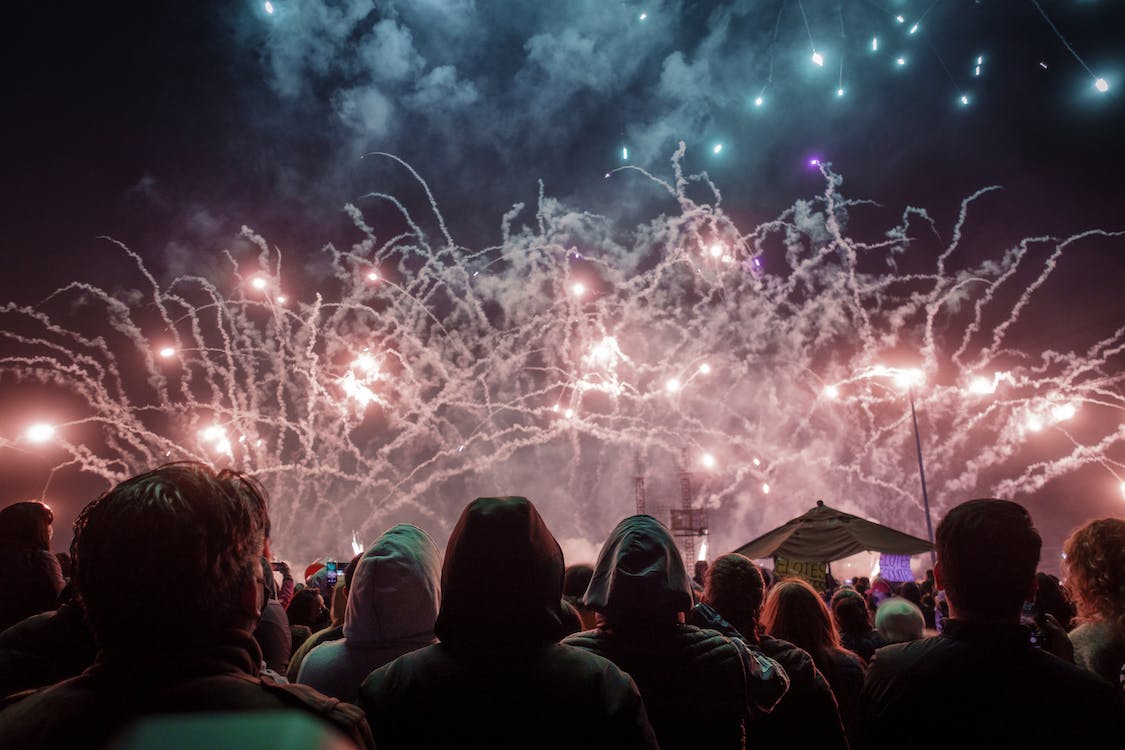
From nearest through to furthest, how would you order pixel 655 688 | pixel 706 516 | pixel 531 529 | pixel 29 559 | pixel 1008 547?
pixel 531 529, pixel 1008 547, pixel 655 688, pixel 29 559, pixel 706 516

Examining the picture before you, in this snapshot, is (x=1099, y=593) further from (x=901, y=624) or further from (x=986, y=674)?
(x=901, y=624)

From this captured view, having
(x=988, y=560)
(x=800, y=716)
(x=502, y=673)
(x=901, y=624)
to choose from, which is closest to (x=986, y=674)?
(x=988, y=560)

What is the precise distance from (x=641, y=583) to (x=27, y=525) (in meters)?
4.56

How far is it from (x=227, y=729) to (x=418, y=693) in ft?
3.03

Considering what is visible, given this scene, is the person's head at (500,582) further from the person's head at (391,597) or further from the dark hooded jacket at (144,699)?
the person's head at (391,597)

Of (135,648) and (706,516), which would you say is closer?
(135,648)

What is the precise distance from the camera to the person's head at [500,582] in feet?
7.72

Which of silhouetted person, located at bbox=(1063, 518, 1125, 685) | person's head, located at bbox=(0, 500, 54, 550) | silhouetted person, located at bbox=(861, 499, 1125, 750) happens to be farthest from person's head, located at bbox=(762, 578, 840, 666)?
person's head, located at bbox=(0, 500, 54, 550)

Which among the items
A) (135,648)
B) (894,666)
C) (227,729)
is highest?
(135,648)

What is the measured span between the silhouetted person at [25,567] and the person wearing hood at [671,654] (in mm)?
3908

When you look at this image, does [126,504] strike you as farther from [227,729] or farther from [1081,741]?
[1081,741]

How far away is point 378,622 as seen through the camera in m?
3.52

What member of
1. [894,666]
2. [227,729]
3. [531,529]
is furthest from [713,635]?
[227,729]

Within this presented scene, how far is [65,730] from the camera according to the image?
58.6 inches
